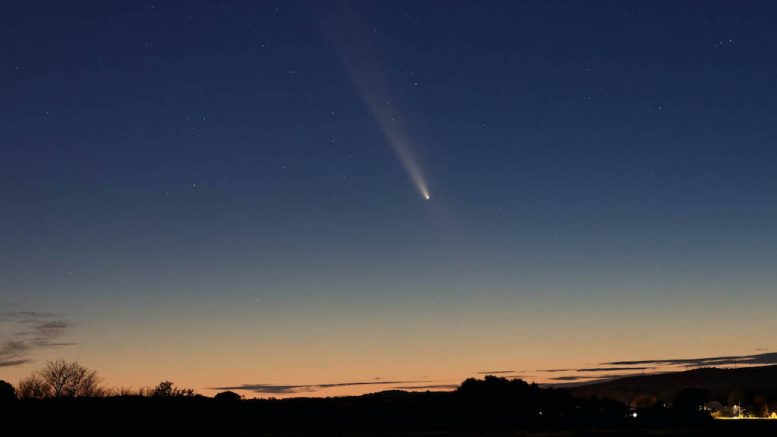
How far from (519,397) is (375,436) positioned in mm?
72728

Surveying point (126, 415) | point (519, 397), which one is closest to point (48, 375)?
point (126, 415)

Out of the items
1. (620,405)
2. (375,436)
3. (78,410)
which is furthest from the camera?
(620,405)

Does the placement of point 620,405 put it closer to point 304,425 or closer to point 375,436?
point 304,425

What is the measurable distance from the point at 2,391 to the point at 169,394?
23191mm

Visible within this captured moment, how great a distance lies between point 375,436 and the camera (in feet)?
264

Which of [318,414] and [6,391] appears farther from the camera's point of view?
[318,414]

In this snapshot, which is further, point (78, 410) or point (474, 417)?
point (474, 417)

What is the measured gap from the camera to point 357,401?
537ft

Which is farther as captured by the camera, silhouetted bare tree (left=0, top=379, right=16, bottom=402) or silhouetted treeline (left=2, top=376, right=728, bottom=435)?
silhouetted bare tree (left=0, top=379, right=16, bottom=402)

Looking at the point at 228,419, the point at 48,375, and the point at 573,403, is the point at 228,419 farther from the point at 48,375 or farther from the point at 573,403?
the point at 573,403

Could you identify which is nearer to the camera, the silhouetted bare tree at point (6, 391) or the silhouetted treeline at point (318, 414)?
the silhouetted treeline at point (318, 414)

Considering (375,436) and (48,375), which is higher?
(48,375)

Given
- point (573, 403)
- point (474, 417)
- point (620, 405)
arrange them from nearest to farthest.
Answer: point (474, 417)
point (573, 403)
point (620, 405)

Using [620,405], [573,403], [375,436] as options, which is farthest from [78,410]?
[620,405]
